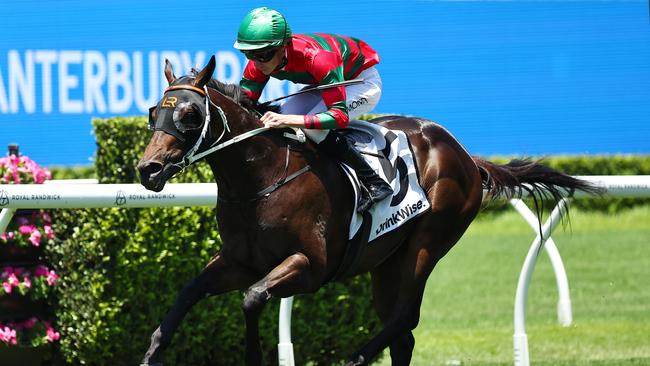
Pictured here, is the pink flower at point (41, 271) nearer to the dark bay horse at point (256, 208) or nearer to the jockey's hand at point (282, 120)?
the dark bay horse at point (256, 208)

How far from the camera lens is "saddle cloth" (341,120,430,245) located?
455cm

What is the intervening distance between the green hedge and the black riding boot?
1.33 m

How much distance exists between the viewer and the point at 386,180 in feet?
15.3

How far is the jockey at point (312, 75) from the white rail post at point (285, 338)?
82cm

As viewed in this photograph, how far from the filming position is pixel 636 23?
15.6 m

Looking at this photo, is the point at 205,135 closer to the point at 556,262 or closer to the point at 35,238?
the point at 35,238

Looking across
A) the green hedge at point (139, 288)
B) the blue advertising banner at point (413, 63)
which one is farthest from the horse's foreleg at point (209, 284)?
the blue advertising banner at point (413, 63)

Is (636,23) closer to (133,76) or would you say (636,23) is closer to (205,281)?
(133,76)

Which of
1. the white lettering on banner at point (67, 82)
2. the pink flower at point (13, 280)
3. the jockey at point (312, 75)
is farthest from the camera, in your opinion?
the white lettering on banner at point (67, 82)

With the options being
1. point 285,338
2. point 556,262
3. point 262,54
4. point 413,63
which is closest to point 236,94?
point 262,54

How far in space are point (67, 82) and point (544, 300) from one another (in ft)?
20.4

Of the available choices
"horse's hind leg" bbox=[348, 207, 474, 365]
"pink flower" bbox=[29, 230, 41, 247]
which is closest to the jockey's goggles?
"horse's hind leg" bbox=[348, 207, 474, 365]

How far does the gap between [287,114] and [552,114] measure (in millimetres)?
11304

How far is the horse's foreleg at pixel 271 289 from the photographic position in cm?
404
